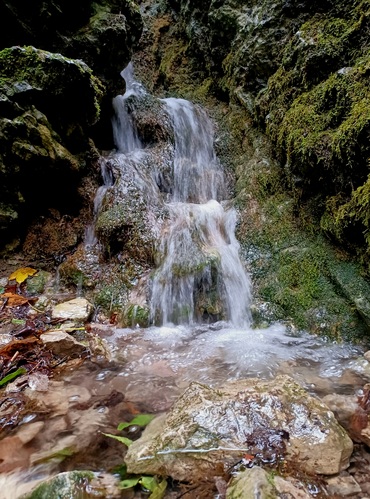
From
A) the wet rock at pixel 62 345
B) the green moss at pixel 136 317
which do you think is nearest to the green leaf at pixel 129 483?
the wet rock at pixel 62 345

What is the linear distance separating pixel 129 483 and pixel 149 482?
106mm

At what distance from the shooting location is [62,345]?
10.7 ft

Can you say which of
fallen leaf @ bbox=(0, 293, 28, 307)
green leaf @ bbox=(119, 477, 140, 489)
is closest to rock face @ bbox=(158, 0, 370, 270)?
green leaf @ bbox=(119, 477, 140, 489)

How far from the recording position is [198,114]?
7.52 meters

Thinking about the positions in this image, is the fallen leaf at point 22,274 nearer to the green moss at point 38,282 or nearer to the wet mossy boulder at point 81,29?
the green moss at point 38,282

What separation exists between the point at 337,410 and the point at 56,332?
109 inches

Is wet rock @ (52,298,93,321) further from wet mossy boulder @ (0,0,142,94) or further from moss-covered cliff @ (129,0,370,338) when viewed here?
wet mossy boulder @ (0,0,142,94)

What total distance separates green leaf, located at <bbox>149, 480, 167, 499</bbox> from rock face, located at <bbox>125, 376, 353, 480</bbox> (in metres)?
0.06

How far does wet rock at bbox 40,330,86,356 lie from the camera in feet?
10.7

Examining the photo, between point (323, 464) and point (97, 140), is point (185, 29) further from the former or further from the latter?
point (323, 464)

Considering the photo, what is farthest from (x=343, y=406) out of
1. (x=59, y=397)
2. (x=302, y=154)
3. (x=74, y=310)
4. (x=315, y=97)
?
(x=315, y=97)

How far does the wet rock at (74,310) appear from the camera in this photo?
412cm

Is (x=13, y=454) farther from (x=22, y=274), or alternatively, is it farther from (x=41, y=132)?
(x=41, y=132)

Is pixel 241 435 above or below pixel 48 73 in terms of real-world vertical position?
below
